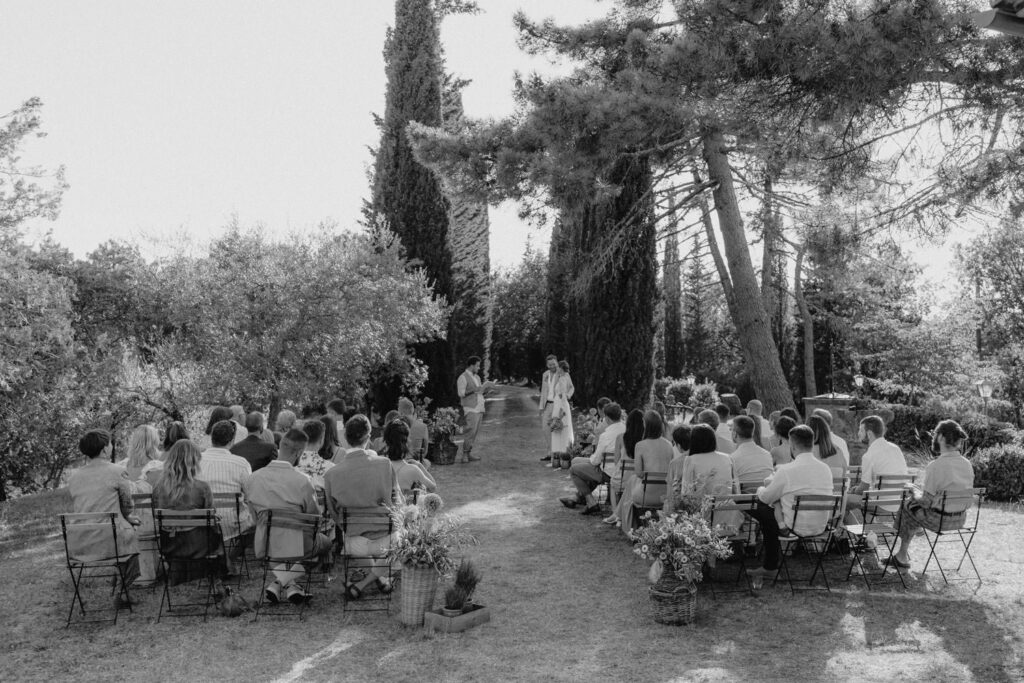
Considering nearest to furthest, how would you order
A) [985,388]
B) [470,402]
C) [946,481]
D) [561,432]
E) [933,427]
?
[946,481], [561,432], [470,402], [985,388], [933,427]

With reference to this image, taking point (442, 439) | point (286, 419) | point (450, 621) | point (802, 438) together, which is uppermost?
point (286, 419)

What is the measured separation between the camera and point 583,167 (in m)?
9.52

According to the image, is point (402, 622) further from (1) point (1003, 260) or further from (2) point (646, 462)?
(1) point (1003, 260)

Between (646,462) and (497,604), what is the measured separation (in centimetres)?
204

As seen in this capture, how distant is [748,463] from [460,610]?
282cm

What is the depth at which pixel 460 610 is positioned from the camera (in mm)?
5656

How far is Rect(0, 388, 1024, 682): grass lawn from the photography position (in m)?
4.88

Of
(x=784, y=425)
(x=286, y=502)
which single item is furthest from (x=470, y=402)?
(x=286, y=502)

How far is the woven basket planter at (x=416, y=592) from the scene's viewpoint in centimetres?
558

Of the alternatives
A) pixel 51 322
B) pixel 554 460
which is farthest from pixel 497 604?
pixel 51 322

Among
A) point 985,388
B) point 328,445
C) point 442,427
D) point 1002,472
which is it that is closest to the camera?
point 328,445

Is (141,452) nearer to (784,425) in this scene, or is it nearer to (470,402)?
(784,425)

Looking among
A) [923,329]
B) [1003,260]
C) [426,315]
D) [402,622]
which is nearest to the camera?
[402,622]

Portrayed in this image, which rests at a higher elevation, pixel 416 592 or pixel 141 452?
pixel 141 452
